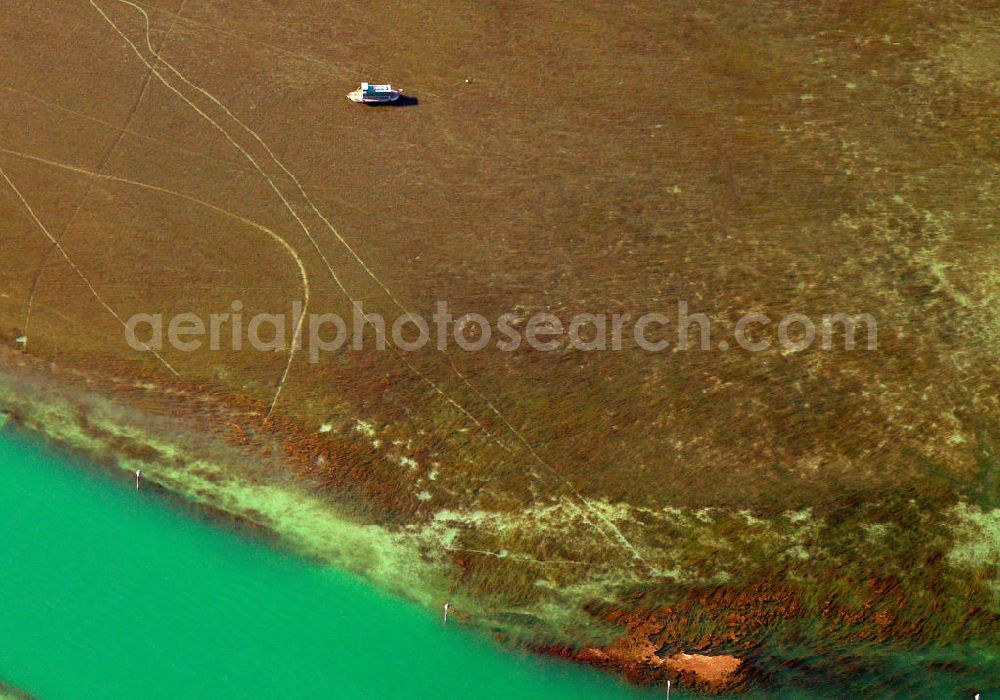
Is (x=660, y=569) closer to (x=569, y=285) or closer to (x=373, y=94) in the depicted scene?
(x=569, y=285)

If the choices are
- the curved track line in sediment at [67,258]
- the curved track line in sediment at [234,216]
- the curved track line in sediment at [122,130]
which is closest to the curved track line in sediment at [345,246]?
the curved track line in sediment at [122,130]

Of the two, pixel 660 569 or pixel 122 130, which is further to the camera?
pixel 122 130

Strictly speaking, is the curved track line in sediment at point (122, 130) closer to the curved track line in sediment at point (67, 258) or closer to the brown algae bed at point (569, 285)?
the brown algae bed at point (569, 285)

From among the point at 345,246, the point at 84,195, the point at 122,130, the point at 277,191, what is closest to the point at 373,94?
the point at 277,191

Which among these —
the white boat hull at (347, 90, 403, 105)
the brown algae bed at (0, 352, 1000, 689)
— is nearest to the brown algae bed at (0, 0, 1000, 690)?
the brown algae bed at (0, 352, 1000, 689)

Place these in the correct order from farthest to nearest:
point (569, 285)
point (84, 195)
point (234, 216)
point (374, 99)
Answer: point (374, 99) → point (84, 195) → point (234, 216) → point (569, 285)

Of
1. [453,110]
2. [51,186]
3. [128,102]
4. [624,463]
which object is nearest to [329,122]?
[453,110]

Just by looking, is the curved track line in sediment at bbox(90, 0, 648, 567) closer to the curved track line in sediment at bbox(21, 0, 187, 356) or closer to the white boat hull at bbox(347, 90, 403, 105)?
the curved track line in sediment at bbox(21, 0, 187, 356)

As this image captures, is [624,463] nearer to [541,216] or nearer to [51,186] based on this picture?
[541,216]
